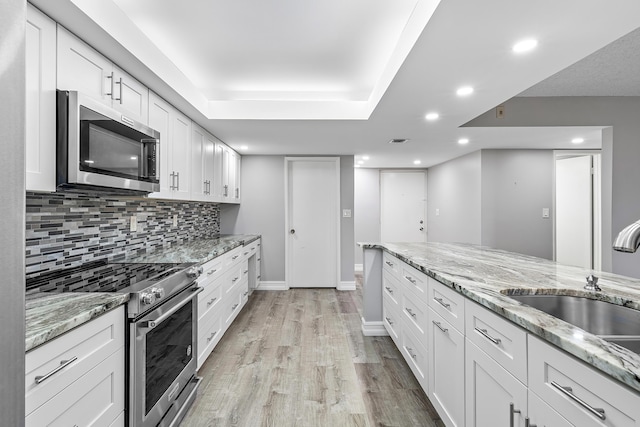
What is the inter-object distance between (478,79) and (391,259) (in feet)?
5.03

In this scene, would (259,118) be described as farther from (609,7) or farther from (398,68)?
(609,7)

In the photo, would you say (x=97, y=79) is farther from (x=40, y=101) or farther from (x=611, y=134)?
(x=611, y=134)

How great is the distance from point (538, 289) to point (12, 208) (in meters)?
1.68

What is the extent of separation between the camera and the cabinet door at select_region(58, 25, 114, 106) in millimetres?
1438

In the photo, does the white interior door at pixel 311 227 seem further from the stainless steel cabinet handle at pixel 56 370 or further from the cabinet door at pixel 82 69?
the stainless steel cabinet handle at pixel 56 370

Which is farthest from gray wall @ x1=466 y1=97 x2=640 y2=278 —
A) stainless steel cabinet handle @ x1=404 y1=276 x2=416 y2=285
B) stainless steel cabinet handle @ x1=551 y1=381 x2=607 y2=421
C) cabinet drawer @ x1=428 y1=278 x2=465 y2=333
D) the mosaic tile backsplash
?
the mosaic tile backsplash

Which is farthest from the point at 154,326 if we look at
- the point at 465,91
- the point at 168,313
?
the point at 465,91

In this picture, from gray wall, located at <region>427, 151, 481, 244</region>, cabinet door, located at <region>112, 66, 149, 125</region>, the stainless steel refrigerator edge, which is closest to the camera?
the stainless steel refrigerator edge

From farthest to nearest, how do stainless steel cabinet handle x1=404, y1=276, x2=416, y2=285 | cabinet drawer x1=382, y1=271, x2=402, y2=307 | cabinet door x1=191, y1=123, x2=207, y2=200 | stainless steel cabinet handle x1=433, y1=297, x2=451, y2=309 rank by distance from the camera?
1. cabinet door x1=191, y1=123, x2=207, y2=200
2. cabinet drawer x1=382, y1=271, x2=402, y2=307
3. stainless steel cabinet handle x1=404, y1=276, x2=416, y2=285
4. stainless steel cabinet handle x1=433, y1=297, x2=451, y2=309

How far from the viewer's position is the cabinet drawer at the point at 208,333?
225 centimetres

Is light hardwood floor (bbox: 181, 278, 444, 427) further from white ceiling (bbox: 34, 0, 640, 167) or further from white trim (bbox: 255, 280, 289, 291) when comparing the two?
white ceiling (bbox: 34, 0, 640, 167)

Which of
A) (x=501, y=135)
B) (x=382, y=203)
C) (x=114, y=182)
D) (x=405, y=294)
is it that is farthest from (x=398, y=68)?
(x=382, y=203)

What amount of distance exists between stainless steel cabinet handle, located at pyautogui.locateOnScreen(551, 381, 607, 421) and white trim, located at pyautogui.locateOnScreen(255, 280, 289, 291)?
419 cm

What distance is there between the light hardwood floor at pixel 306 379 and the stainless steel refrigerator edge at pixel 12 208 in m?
1.70
